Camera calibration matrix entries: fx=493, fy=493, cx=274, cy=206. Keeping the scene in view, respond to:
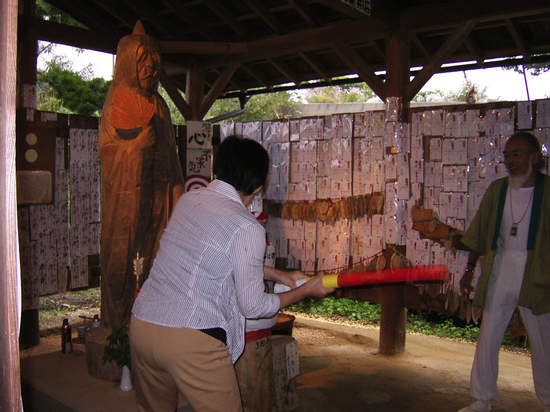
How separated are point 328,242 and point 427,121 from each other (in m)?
1.87

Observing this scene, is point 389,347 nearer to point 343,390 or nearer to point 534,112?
point 343,390

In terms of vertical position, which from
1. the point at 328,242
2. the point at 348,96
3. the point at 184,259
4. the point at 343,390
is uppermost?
the point at 348,96

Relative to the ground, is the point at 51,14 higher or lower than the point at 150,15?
higher

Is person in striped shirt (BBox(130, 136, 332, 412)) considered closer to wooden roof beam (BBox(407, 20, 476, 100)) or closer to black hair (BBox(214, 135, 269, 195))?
black hair (BBox(214, 135, 269, 195))

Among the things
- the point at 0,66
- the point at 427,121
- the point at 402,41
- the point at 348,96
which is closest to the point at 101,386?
the point at 0,66

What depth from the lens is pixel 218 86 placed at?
23.4 feet

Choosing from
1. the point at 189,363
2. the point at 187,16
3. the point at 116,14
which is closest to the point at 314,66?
the point at 187,16

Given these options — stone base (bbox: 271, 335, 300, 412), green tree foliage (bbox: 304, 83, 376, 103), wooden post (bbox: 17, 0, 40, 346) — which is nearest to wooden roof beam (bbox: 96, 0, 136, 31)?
wooden post (bbox: 17, 0, 40, 346)

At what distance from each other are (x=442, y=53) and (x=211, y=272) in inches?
168

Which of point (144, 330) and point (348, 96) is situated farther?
point (348, 96)

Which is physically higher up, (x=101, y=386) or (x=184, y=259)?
(x=184, y=259)

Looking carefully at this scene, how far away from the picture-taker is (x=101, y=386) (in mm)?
4043

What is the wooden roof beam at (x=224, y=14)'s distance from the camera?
635 centimetres

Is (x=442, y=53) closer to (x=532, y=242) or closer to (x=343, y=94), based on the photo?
(x=532, y=242)
